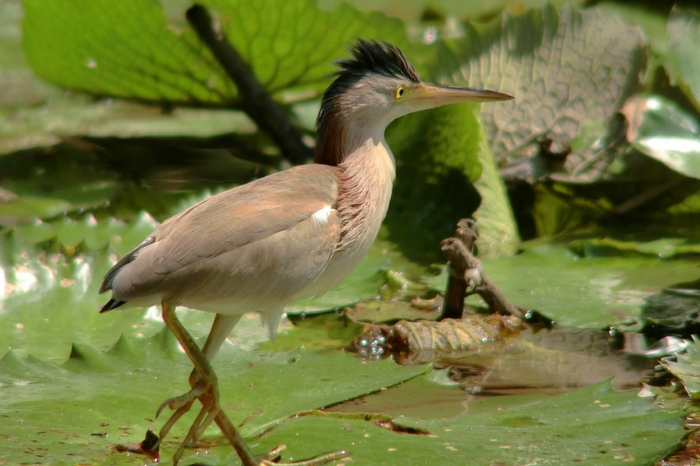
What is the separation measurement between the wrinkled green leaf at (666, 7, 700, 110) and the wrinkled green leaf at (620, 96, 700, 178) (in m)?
0.09

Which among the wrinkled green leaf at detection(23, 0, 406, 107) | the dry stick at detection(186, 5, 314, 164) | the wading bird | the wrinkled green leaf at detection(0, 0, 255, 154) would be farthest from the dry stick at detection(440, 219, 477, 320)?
the wrinkled green leaf at detection(0, 0, 255, 154)

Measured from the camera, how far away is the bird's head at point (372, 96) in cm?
252

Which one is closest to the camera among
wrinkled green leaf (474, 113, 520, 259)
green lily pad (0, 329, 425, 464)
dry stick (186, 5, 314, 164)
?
green lily pad (0, 329, 425, 464)

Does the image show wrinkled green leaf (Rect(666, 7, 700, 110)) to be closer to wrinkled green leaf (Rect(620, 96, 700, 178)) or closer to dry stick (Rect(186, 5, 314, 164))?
wrinkled green leaf (Rect(620, 96, 700, 178))

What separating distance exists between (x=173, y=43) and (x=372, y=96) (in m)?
1.39

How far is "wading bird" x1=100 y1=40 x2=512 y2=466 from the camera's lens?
1900 mm

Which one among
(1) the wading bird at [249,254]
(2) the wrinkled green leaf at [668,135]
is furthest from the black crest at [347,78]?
(2) the wrinkled green leaf at [668,135]

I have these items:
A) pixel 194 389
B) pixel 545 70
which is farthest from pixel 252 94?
pixel 194 389

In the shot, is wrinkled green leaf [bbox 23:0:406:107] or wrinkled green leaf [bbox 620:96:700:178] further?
wrinkled green leaf [bbox 23:0:406:107]

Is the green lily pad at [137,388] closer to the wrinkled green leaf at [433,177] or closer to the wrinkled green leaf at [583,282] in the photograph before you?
the wrinkled green leaf at [583,282]

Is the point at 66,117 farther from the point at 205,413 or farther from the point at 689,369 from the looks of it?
the point at 689,369

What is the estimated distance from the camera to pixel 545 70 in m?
3.71

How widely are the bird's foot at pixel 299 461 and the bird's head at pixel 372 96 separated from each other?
0.88m

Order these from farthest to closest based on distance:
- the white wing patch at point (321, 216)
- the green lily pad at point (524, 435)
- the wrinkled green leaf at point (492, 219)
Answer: the wrinkled green leaf at point (492, 219), the white wing patch at point (321, 216), the green lily pad at point (524, 435)
